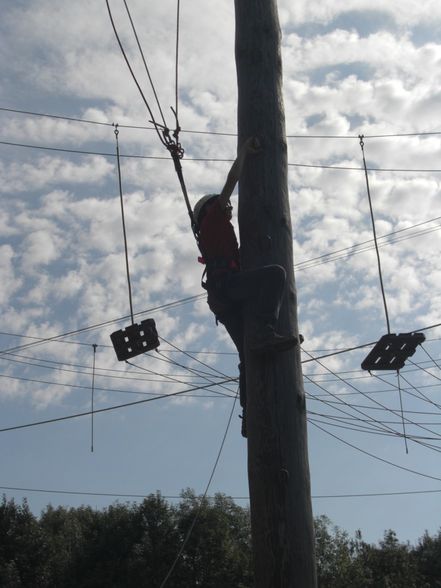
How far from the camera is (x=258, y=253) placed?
4.59m

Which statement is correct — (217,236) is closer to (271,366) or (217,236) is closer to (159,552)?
(271,366)

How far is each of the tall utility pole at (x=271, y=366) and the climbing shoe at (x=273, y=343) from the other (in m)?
0.04

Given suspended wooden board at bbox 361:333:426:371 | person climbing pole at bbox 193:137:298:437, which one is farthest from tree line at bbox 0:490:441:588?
person climbing pole at bbox 193:137:298:437

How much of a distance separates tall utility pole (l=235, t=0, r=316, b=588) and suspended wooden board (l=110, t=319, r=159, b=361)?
13.0ft

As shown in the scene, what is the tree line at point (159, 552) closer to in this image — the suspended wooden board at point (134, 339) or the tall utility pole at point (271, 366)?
the suspended wooden board at point (134, 339)

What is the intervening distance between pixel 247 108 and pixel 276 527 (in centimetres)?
233

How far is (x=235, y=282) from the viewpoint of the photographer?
4.78 meters

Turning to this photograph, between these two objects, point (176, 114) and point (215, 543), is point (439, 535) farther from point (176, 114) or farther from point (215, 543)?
point (176, 114)

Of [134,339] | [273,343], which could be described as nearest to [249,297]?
[273,343]

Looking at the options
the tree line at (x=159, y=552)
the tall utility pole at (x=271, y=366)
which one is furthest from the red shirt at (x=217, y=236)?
the tree line at (x=159, y=552)

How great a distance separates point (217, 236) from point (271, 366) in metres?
1.25

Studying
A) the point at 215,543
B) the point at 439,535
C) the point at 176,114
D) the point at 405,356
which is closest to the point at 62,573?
the point at 215,543

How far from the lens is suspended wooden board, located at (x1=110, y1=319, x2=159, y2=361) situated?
8.52 meters

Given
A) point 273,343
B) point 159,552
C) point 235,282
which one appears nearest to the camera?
point 273,343
